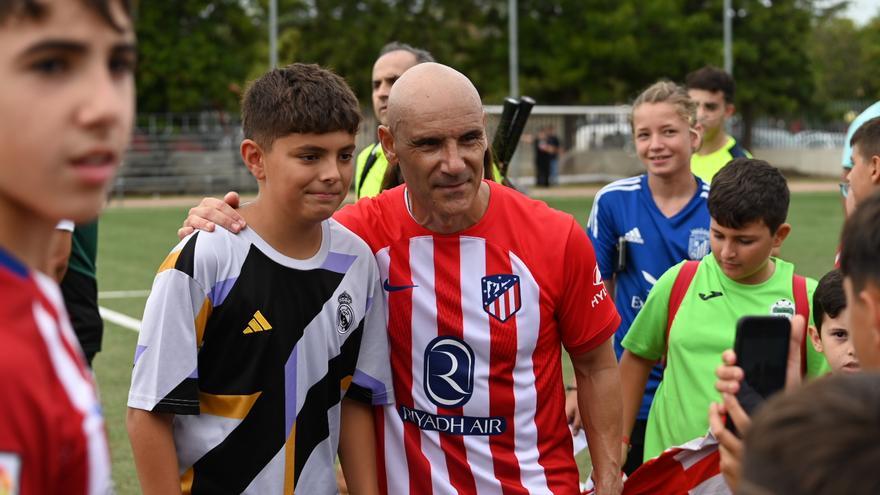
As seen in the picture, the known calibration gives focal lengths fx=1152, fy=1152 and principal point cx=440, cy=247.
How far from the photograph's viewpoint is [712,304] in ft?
14.7

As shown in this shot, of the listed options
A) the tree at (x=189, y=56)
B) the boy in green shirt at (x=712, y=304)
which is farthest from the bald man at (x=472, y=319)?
the tree at (x=189, y=56)

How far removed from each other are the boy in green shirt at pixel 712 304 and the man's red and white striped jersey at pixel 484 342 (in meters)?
0.81

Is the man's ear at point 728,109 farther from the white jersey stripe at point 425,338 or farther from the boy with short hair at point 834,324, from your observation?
the white jersey stripe at point 425,338

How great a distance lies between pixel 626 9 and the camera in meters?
42.5

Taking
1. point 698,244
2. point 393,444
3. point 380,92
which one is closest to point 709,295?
point 698,244

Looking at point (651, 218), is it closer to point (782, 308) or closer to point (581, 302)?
point (782, 308)

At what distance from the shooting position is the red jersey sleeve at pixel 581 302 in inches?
146

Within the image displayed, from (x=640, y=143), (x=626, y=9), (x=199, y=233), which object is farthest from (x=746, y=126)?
(x=199, y=233)

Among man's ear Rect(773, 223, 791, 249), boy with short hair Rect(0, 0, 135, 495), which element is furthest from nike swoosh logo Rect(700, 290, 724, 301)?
boy with short hair Rect(0, 0, 135, 495)

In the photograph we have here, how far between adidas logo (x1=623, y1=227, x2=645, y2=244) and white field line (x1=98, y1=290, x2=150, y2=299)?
9.35 meters

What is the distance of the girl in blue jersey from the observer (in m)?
5.57

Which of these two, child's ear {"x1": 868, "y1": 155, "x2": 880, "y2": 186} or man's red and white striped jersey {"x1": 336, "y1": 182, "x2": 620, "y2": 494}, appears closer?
man's red and white striped jersey {"x1": 336, "y1": 182, "x2": 620, "y2": 494}

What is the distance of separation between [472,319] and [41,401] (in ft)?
7.30

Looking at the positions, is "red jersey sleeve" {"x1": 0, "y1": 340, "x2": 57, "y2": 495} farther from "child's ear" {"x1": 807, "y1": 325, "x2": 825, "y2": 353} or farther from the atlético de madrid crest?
"child's ear" {"x1": 807, "y1": 325, "x2": 825, "y2": 353}
